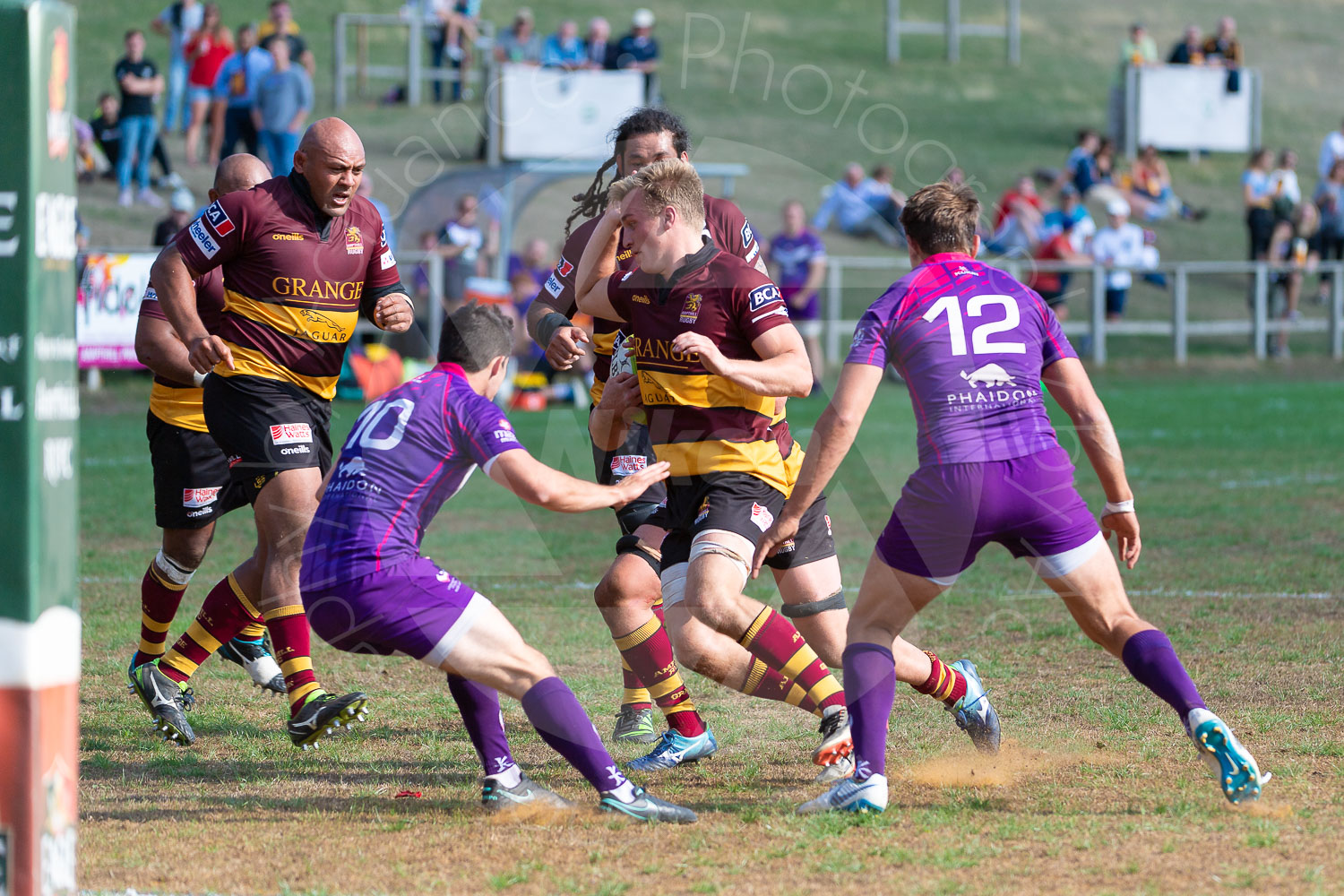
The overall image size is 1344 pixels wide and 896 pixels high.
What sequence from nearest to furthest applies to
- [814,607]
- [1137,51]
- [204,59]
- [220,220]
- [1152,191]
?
1. [814,607]
2. [220,220]
3. [204,59]
4. [1152,191]
5. [1137,51]

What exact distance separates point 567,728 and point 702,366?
1364 millimetres

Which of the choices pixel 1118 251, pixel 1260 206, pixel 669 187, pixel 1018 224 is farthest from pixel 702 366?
pixel 1260 206

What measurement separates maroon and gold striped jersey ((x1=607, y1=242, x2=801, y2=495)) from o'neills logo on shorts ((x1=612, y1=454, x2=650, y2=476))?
465 mm

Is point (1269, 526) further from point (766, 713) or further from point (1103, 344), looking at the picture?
point (1103, 344)

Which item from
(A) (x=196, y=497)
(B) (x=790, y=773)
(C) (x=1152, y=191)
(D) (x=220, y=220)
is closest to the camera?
(B) (x=790, y=773)

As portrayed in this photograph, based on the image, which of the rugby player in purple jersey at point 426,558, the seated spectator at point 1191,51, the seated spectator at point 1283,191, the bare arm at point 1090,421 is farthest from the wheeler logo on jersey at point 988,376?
the seated spectator at point 1191,51

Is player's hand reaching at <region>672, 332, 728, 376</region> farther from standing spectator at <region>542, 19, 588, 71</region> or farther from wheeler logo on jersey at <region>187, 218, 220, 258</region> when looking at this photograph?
standing spectator at <region>542, 19, 588, 71</region>

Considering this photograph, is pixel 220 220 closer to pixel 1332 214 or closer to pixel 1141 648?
pixel 1141 648

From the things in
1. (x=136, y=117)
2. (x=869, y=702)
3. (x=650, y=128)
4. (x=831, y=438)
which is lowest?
(x=869, y=702)

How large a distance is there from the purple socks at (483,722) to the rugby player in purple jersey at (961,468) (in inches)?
39.4

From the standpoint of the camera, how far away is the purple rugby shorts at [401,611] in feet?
14.9

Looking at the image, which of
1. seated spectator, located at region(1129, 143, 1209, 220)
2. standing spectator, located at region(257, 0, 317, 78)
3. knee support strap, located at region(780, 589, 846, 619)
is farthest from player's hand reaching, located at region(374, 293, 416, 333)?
seated spectator, located at region(1129, 143, 1209, 220)

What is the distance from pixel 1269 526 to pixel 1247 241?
2241 cm

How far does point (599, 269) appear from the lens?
19.9ft
